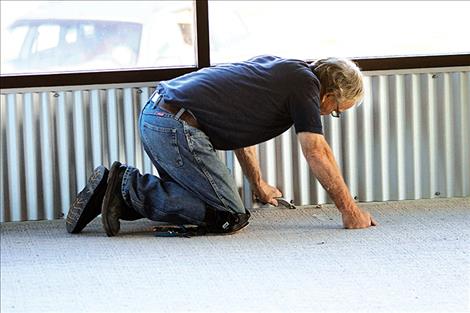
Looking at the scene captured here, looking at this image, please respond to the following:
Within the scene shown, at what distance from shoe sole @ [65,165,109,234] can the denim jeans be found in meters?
0.10

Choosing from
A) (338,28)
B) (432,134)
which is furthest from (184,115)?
(432,134)

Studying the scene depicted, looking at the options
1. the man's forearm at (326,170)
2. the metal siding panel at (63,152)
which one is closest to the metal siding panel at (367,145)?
the man's forearm at (326,170)

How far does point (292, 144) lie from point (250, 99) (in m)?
0.70

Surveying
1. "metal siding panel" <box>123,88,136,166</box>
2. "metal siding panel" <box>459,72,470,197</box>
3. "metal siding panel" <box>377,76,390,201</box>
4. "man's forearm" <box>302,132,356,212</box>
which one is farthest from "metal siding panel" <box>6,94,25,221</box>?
"metal siding panel" <box>459,72,470,197</box>

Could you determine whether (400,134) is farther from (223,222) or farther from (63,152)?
(63,152)

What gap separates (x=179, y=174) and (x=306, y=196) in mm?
862

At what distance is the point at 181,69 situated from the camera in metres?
5.36

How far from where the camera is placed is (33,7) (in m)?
5.39

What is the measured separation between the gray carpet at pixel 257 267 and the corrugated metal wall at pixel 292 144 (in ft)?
0.61

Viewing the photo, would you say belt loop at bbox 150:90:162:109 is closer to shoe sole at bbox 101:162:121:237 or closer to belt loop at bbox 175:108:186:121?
belt loop at bbox 175:108:186:121

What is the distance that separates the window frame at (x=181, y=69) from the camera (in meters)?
5.25

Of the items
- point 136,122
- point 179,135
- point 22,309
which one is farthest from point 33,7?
point 22,309

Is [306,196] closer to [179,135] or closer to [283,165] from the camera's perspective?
[283,165]

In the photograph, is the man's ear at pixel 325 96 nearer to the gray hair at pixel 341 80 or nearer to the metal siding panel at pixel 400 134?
the gray hair at pixel 341 80
